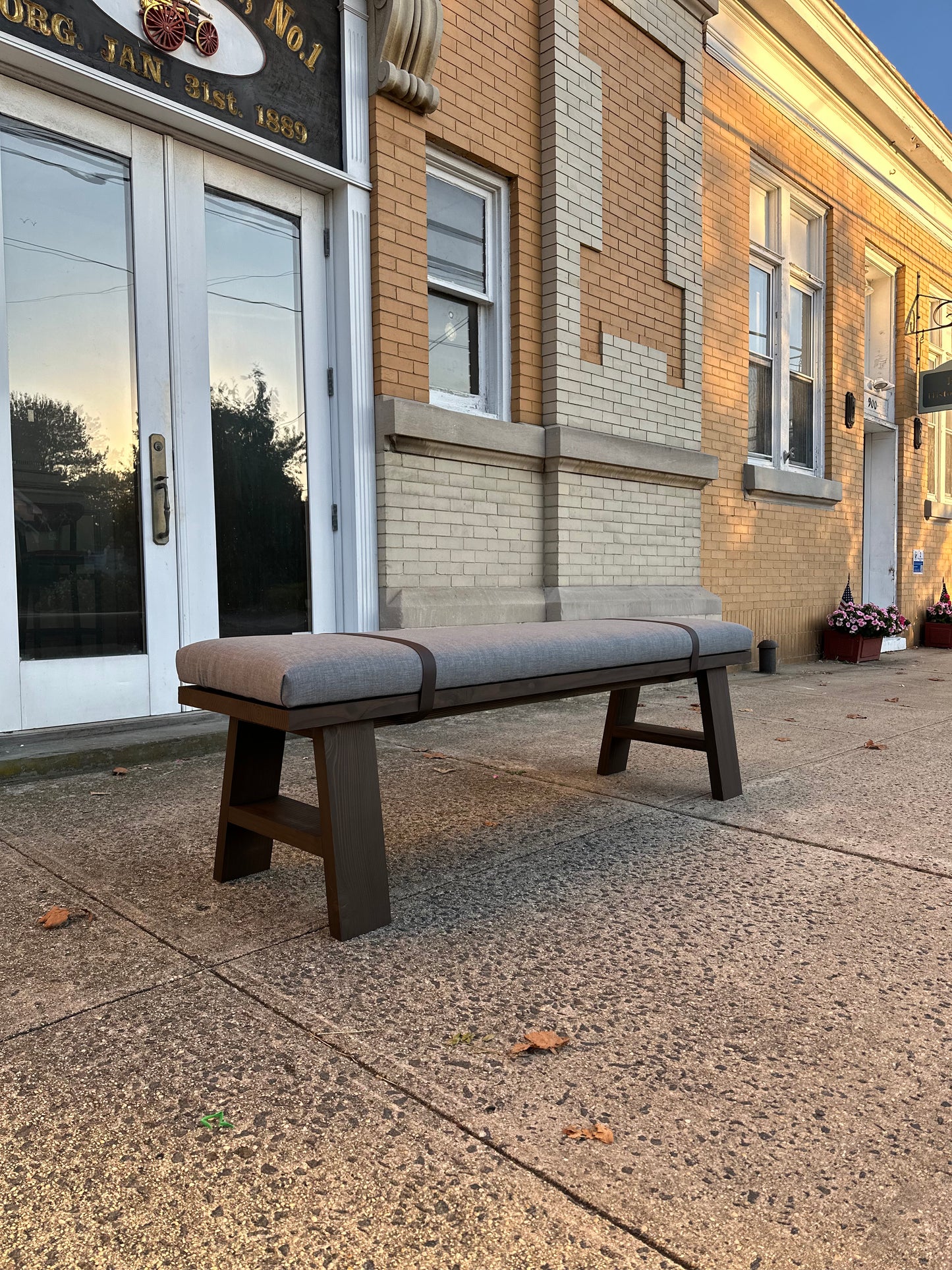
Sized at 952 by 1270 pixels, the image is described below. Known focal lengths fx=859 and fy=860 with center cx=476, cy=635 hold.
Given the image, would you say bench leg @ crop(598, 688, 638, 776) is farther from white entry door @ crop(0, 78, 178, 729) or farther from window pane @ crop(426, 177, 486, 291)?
window pane @ crop(426, 177, 486, 291)

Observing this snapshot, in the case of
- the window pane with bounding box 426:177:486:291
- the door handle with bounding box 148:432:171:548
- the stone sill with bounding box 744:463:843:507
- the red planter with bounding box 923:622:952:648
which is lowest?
the red planter with bounding box 923:622:952:648

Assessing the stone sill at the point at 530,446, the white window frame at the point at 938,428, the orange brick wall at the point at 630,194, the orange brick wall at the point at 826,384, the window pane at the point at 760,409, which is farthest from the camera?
the white window frame at the point at 938,428

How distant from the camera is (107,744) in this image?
3.94 meters

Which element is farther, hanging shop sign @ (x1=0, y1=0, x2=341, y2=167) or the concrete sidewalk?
hanging shop sign @ (x1=0, y1=0, x2=341, y2=167)

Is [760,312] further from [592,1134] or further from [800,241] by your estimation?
[592,1134]

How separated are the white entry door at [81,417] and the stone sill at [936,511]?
38.1ft

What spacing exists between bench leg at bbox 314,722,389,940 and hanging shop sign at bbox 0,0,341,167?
12.4 feet

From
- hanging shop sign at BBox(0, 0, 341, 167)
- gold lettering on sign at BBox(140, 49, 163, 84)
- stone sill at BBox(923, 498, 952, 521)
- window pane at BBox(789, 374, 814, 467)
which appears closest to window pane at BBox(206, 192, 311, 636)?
hanging shop sign at BBox(0, 0, 341, 167)

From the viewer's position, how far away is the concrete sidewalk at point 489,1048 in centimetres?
122

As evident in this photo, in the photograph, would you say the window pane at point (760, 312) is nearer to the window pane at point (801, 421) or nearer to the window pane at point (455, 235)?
the window pane at point (801, 421)

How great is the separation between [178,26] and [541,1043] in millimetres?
4939

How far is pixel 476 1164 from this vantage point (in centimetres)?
134

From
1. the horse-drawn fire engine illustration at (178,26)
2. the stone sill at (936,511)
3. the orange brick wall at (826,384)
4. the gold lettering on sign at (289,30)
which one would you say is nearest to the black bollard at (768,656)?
the orange brick wall at (826,384)

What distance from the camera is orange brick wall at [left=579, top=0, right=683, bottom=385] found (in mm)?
6621
